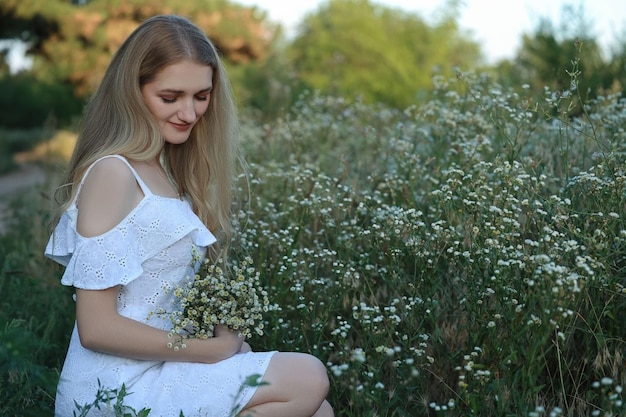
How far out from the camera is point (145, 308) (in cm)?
272

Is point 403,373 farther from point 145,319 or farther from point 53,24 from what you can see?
point 53,24

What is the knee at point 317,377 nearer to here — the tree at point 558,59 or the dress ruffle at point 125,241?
the dress ruffle at point 125,241

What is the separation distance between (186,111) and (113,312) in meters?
0.80

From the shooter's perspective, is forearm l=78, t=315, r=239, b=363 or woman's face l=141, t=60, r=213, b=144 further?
woman's face l=141, t=60, r=213, b=144

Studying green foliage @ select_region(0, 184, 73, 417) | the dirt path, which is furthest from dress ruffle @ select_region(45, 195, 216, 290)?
the dirt path

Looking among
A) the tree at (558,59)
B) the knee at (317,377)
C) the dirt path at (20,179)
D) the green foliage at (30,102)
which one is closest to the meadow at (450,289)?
the knee at (317,377)

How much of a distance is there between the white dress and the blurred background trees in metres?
8.98

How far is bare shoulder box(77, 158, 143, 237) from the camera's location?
8.45 feet

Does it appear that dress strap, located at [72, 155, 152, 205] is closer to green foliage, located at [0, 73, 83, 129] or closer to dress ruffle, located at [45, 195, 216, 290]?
dress ruffle, located at [45, 195, 216, 290]

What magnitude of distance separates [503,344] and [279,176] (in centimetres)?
207

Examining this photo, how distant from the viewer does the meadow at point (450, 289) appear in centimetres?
254

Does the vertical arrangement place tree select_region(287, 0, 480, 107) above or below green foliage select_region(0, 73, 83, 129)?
above

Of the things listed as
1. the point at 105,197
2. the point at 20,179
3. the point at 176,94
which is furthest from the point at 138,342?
the point at 20,179

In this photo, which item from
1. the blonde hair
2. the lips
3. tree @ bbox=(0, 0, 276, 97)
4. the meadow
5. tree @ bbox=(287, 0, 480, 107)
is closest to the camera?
the meadow
